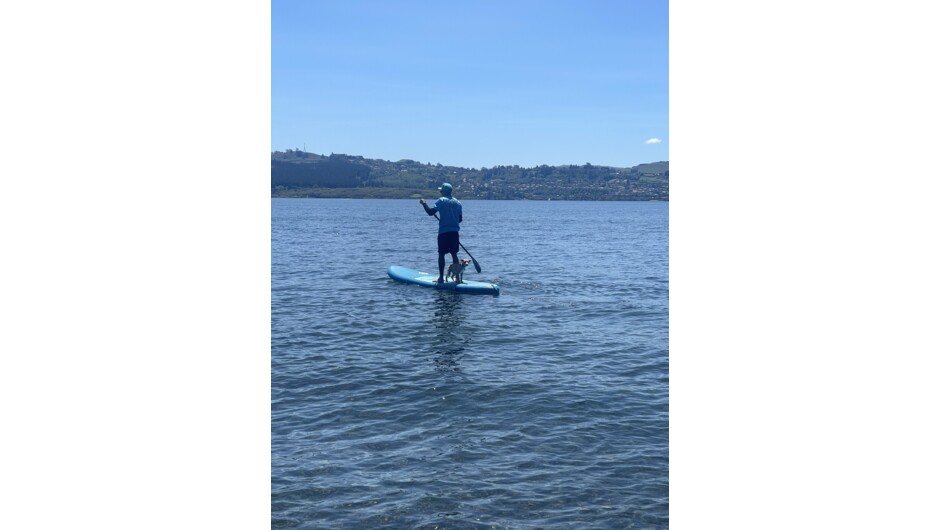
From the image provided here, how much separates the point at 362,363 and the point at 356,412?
2.75 meters

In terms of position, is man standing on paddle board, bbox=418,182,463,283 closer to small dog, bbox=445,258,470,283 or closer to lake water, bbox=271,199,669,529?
small dog, bbox=445,258,470,283

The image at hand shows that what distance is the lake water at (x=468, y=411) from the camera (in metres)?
7.39

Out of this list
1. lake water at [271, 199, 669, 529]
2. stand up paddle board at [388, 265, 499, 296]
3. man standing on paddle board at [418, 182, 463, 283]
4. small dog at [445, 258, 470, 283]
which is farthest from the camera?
small dog at [445, 258, 470, 283]

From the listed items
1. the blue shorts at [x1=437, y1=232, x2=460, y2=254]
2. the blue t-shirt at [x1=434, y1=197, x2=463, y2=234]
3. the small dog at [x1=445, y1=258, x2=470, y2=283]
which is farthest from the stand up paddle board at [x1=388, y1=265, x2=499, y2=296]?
the blue t-shirt at [x1=434, y1=197, x2=463, y2=234]

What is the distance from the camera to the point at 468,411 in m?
10.4

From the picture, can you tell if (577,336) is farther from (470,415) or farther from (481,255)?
(481,255)

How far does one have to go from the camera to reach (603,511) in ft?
23.8

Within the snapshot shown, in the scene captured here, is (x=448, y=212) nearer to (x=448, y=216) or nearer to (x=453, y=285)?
(x=448, y=216)

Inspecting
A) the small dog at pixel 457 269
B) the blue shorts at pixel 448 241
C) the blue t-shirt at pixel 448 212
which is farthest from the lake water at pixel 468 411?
the blue t-shirt at pixel 448 212

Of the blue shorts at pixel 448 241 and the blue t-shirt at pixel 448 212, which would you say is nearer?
the blue t-shirt at pixel 448 212

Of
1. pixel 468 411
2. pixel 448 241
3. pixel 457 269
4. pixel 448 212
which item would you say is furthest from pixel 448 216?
pixel 468 411

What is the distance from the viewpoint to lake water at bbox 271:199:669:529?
739 centimetres

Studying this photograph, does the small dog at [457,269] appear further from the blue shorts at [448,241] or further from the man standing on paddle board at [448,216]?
the man standing on paddle board at [448,216]
